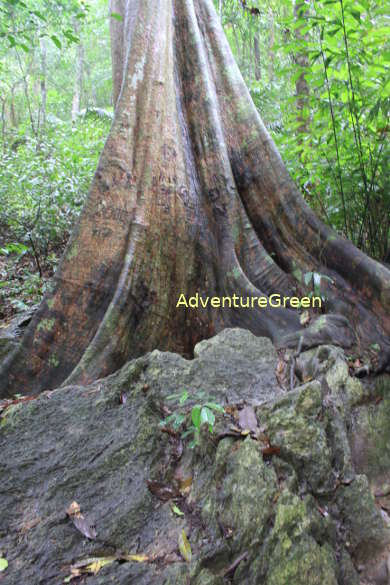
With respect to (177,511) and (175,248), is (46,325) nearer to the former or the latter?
(175,248)

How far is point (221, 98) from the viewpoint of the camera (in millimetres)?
3461

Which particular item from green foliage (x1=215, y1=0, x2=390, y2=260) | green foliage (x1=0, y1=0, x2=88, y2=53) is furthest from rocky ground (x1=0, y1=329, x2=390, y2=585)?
green foliage (x1=0, y1=0, x2=88, y2=53)

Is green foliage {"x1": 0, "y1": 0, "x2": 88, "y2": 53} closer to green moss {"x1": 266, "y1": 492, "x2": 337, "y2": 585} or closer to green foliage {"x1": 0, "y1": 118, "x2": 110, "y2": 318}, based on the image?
green foliage {"x1": 0, "y1": 118, "x2": 110, "y2": 318}

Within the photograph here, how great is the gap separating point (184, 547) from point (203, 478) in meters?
0.29

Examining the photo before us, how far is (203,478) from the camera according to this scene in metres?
1.64

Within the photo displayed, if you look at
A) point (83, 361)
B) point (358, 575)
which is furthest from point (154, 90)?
point (358, 575)

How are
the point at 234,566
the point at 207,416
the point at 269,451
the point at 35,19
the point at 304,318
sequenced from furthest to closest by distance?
the point at 35,19
the point at 304,318
the point at 269,451
the point at 207,416
the point at 234,566

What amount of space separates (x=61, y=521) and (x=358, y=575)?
1124mm

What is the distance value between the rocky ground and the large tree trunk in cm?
39

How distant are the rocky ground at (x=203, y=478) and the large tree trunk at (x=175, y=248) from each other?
1.28ft

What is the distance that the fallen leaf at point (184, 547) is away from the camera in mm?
1357

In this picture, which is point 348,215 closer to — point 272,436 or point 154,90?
point 154,90

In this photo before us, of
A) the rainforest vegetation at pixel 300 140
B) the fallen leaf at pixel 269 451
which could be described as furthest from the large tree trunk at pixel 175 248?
the fallen leaf at pixel 269 451

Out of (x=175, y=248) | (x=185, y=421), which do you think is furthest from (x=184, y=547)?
(x=175, y=248)
